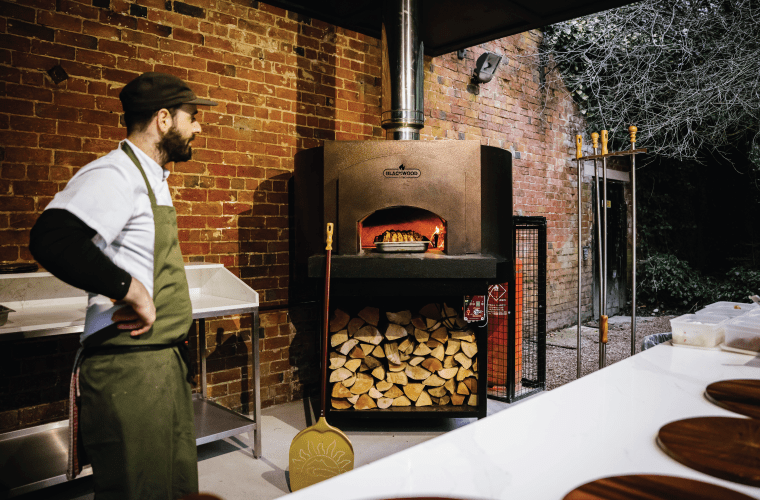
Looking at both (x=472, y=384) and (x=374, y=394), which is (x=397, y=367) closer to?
(x=374, y=394)

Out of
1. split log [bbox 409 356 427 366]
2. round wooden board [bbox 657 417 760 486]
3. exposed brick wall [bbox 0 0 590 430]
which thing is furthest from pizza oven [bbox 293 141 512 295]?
round wooden board [bbox 657 417 760 486]

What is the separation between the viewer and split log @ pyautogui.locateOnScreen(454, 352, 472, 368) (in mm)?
3016

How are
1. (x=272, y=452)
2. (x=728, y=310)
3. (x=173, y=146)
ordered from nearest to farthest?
(x=173, y=146), (x=728, y=310), (x=272, y=452)

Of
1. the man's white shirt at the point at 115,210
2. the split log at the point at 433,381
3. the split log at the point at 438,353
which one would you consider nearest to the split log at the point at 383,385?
the split log at the point at 433,381

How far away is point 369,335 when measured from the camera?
9.96ft

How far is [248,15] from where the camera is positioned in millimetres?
3209

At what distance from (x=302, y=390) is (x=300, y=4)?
2.61 m

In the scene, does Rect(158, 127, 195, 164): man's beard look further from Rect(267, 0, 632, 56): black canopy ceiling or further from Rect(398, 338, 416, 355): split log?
Rect(267, 0, 632, 56): black canopy ceiling

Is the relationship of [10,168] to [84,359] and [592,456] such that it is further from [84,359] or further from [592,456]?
[592,456]

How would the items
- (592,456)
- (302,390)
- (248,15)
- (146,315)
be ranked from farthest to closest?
(302,390) < (248,15) < (146,315) < (592,456)

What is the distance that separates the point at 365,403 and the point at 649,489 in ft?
7.89

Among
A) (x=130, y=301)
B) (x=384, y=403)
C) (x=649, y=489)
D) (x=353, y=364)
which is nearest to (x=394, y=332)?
(x=353, y=364)

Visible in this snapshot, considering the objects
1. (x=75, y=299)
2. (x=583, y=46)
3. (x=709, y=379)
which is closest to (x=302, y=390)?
(x=75, y=299)

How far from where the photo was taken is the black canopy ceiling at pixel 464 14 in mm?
3328
